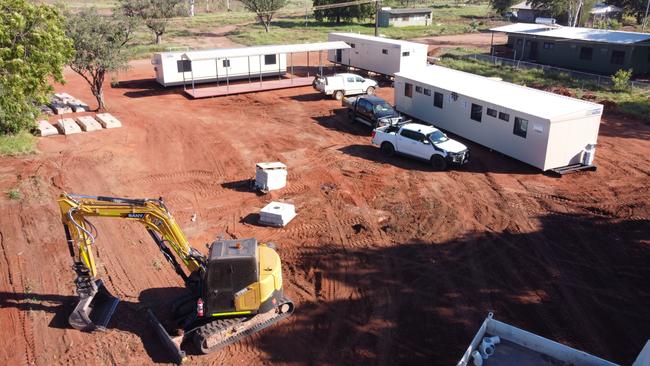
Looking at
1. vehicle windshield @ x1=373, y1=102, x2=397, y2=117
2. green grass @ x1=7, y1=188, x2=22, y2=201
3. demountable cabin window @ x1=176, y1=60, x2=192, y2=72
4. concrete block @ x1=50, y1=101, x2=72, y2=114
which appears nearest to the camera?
green grass @ x1=7, y1=188, x2=22, y2=201

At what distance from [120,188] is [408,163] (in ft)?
40.6

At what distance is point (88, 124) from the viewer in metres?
28.1

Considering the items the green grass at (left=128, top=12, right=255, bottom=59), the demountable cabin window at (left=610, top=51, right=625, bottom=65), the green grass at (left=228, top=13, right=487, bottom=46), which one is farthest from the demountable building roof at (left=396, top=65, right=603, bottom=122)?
the green grass at (left=228, top=13, right=487, bottom=46)

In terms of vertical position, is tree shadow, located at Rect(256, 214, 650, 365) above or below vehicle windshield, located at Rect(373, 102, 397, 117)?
below

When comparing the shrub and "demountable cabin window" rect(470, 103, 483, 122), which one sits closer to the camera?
"demountable cabin window" rect(470, 103, 483, 122)

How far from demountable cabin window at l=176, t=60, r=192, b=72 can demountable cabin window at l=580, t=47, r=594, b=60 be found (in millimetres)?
30307

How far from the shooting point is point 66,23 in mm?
28422

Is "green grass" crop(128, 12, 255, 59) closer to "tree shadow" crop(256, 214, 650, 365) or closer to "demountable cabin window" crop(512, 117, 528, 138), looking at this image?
"demountable cabin window" crop(512, 117, 528, 138)

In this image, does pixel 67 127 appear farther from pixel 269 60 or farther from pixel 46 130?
pixel 269 60

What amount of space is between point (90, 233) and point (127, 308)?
2608mm

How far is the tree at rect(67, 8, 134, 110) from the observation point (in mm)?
28625

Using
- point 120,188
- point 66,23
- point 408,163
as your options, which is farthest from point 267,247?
point 66,23

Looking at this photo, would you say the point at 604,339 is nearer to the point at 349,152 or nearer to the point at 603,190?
the point at 603,190

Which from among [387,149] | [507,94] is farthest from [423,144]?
[507,94]
